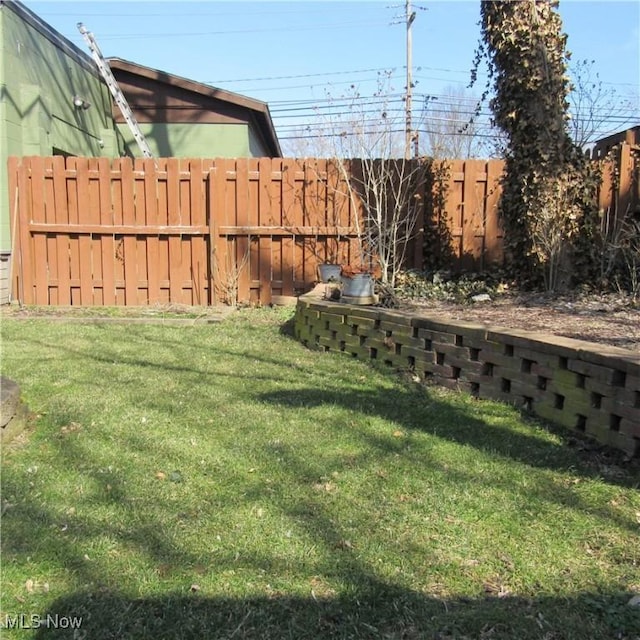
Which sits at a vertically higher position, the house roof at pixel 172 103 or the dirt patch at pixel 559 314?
the house roof at pixel 172 103

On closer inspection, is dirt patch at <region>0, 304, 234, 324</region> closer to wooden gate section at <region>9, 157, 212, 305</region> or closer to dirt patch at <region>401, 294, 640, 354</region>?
wooden gate section at <region>9, 157, 212, 305</region>

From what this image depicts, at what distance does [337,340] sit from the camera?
6.27 m

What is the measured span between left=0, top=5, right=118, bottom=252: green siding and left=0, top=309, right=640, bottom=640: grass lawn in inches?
239

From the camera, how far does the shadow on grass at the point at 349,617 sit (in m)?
2.02

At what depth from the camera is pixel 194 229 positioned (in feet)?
29.9

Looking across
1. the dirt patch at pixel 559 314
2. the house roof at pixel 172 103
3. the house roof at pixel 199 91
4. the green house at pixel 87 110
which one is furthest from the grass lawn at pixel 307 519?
the house roof at pixel 172 103

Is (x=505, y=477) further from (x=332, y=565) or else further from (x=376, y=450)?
(x=332, y=565)

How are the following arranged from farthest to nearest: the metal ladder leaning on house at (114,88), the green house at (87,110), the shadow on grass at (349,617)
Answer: the metal ladder leaning on house at (114,88), the green house at (87,110), the shadow on grass at (349,617)

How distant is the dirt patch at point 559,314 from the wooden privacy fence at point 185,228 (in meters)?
2.51

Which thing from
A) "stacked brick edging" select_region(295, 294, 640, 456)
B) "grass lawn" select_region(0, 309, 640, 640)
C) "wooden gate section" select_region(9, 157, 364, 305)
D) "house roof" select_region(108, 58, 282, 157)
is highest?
"house roof" select_region(108, 58, 282, 157)

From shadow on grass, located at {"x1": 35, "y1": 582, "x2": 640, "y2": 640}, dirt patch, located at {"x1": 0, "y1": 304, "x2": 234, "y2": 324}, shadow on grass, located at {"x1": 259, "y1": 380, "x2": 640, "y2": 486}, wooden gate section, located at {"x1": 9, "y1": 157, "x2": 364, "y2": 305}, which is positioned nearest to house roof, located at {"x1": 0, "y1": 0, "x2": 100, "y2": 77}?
wooden gate section, located at {"x1": 9, "y1": 157, "x2": 364, "y2": 305}

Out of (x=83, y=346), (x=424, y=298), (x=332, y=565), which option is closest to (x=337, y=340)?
(x=424, y=298)

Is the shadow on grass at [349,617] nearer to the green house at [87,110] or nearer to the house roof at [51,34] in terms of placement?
the green house at [87,110]

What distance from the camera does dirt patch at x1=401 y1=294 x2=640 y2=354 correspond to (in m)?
4.53
